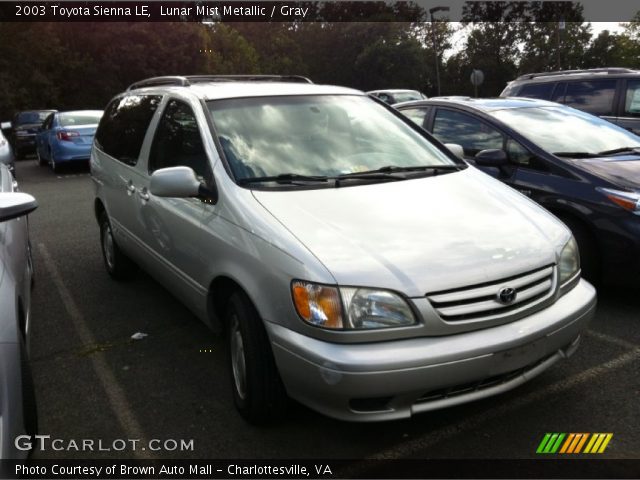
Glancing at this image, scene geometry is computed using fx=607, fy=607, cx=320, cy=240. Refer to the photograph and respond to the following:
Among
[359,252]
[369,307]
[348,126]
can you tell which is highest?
[348,126]

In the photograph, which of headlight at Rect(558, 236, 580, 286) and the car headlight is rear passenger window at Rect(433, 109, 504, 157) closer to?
headlight at Rect(558, 236, 580, 286)

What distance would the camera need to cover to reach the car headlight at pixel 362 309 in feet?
8.16

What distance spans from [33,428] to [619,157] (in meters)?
4.52

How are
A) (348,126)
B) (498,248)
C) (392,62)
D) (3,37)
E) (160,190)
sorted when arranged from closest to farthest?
(498,248), (160,190), (348,126), (3,37), (392,62)

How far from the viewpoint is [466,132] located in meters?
5.51

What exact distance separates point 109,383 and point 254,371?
1.22m

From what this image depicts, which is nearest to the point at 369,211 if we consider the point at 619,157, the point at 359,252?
the point at 359,252

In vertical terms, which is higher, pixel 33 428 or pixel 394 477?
pixel 33 428

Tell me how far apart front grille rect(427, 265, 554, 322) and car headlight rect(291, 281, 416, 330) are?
143mm

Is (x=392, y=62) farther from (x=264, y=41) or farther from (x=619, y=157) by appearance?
(x=619, y=157)

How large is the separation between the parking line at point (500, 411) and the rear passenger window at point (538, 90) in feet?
19.0

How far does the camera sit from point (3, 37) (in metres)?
30.8

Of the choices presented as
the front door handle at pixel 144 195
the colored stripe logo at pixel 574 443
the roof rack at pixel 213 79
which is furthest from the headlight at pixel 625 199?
the front door handle at pixel 144 195

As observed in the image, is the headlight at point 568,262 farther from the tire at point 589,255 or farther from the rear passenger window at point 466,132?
the rear passenger window at point 466,132
